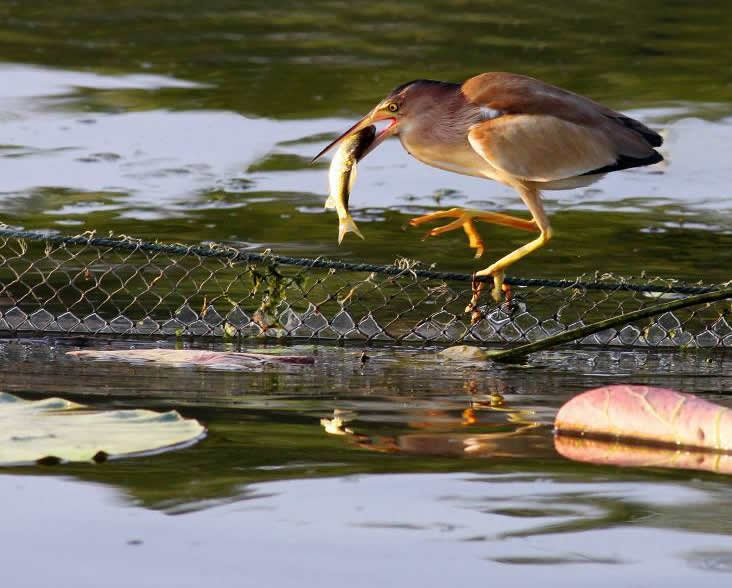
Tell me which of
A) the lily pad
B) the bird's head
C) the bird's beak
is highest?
the bird's head

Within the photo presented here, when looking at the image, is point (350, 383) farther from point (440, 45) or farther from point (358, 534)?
point (440, 45)

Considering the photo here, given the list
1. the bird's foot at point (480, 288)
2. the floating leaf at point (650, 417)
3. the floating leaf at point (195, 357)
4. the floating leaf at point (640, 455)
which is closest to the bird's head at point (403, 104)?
the bird's foot at point (480, 288)

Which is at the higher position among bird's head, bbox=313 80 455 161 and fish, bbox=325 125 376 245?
bird's head, bbox=313 80 455 161

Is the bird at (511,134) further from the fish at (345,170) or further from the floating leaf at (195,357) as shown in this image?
the floating leaf at (195,357)

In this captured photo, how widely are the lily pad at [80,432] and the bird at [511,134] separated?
2448mm

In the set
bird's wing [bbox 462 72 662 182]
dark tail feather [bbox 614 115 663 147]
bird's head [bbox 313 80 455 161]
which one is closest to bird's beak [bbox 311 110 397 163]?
bird's head [bbox 313 80 455 161]

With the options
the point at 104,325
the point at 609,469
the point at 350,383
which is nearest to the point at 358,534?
the point at 609,469

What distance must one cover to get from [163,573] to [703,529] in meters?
1.31

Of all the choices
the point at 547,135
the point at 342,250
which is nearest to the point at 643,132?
the point at 547,135

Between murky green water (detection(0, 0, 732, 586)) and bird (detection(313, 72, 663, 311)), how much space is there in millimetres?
792

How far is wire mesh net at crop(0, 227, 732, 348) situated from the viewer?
7699 millimetres

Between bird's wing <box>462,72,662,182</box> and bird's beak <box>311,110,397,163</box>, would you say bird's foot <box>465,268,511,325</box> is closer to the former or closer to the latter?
bird's wing <box>462,72,662,182</box>

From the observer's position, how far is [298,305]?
8758 mm

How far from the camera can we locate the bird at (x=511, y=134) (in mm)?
7664
